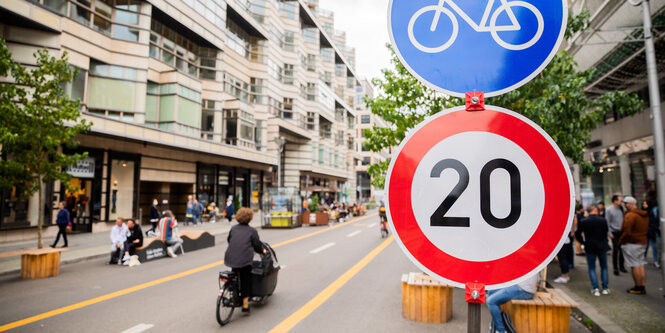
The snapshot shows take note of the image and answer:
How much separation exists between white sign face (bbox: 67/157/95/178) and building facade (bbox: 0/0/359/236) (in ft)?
0.18

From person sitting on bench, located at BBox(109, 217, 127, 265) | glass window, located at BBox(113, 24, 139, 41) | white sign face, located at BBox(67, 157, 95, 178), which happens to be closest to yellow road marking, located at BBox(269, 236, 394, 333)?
person sitting on bench, located at BBox(109, 217, 127, 265)

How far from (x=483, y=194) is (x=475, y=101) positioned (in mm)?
392

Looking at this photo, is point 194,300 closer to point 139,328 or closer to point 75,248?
point 139,328

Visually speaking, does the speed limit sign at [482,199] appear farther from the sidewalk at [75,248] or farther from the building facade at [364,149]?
the building facade at [364,149]

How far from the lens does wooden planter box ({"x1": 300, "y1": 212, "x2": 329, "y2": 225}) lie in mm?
25016

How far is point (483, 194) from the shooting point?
149 centimetres

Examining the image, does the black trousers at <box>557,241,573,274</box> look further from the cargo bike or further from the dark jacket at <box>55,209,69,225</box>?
the dark jacket at <box>55,209,69,225</box>

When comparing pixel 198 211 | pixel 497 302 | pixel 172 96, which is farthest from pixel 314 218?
pixel 497 302

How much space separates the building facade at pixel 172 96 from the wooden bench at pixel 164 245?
24.9 feet

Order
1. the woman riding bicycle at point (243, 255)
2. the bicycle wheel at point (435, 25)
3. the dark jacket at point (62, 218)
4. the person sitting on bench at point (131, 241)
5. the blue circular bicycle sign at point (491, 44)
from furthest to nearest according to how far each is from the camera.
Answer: the dark jacket at point (62, 218), the person sitting on bench at point (131, 241), the woman riding bicycle at point (243, 255), the bicycle wheel at point (435, 25), the blue circular bicycle sign at point (491, 44)

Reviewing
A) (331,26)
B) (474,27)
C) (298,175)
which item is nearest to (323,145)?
(298,175)

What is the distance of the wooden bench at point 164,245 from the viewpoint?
11219 mm

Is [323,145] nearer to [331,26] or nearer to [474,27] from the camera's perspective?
[331,26]

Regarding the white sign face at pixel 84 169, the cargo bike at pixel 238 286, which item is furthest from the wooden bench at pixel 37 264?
the white sign face at pixel 84 169
